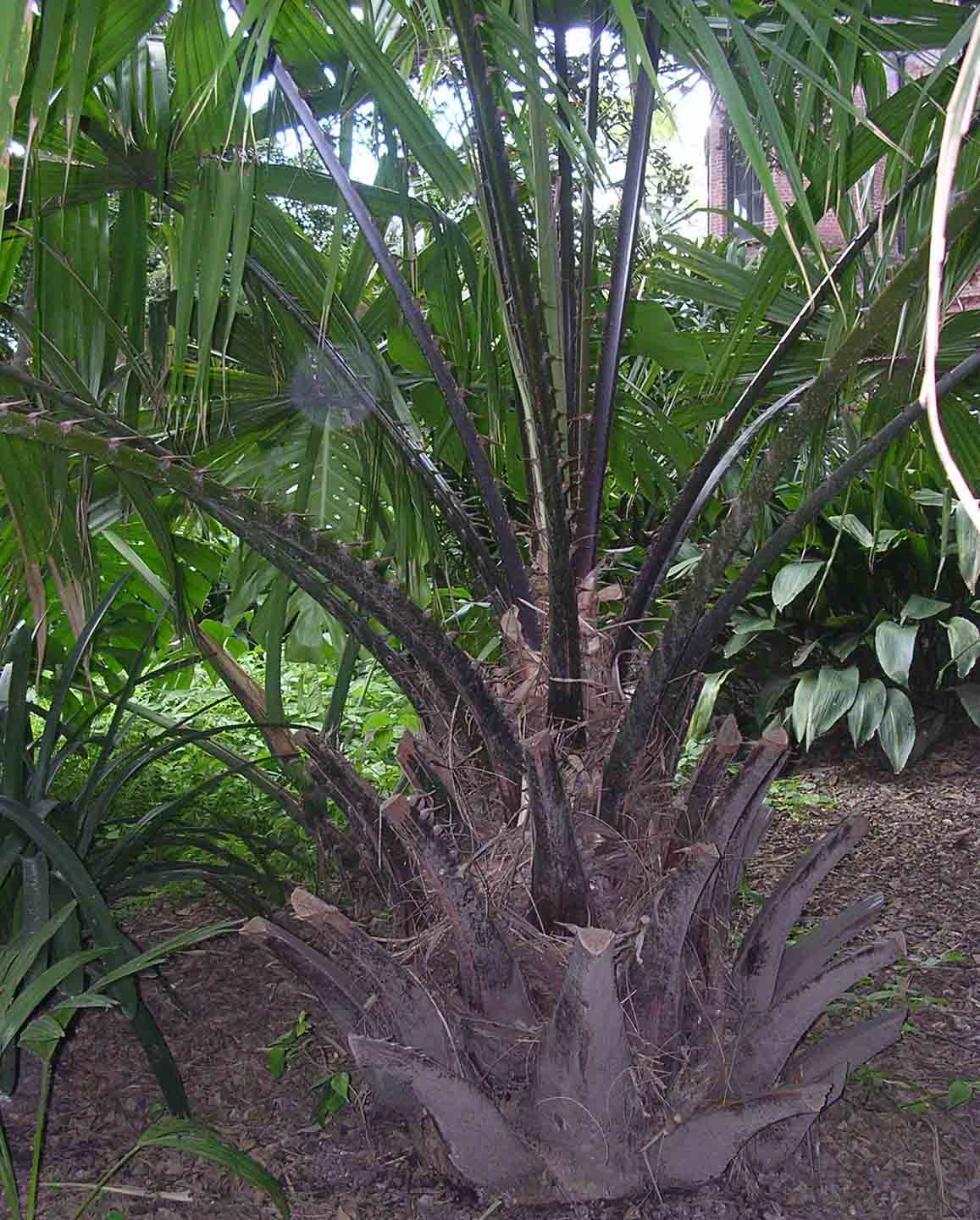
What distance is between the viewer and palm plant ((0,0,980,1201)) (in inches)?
49.8

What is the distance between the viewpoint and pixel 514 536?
5.27ft

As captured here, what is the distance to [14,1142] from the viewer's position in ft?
5.78

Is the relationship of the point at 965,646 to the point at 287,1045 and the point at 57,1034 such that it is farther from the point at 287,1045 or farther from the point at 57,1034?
the point at 57,1034

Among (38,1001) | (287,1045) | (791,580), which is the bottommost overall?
(287,1045)

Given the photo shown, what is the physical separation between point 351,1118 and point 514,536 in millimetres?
1039

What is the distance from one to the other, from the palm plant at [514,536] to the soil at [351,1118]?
0.08m

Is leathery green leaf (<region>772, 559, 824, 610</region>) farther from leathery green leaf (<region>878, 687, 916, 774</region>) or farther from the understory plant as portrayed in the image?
the understory plant

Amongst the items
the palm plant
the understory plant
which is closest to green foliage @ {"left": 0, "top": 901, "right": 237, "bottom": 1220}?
the understory plant

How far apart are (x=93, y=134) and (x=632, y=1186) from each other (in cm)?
162

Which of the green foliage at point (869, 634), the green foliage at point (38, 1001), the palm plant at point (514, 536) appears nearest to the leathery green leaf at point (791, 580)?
the green foliage at point (869, 634)

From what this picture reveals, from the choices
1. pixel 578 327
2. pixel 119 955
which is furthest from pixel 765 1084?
pixel 578 327

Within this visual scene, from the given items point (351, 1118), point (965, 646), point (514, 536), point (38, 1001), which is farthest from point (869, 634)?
point (38, 1001)

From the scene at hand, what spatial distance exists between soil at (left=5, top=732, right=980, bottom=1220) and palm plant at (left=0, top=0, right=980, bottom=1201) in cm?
8

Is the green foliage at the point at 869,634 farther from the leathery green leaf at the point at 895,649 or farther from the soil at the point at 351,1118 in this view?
the soil at the point at 351,1118
